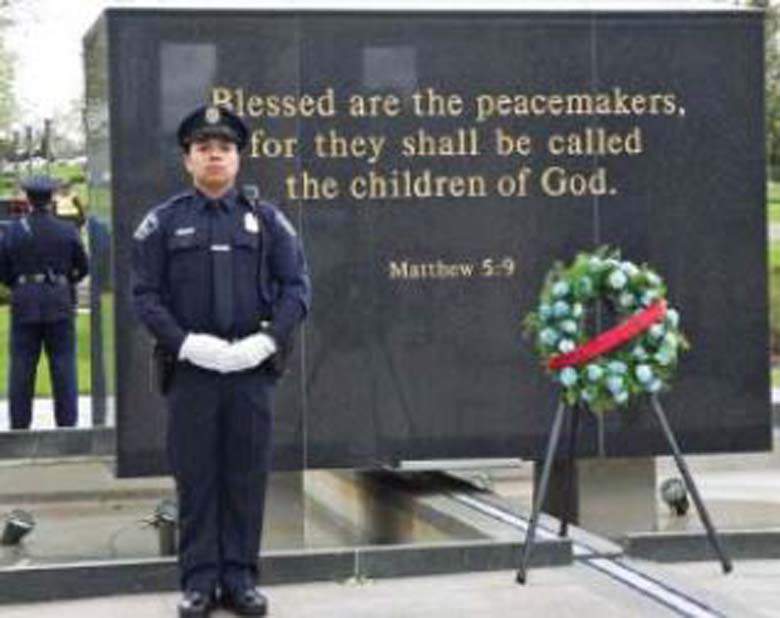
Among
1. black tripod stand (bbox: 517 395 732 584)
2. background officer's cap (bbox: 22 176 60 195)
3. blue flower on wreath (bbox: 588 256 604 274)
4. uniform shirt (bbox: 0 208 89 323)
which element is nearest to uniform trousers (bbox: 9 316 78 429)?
uniform shirt (bbox: 0 208 89 323)

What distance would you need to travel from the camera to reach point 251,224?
6.31 metres

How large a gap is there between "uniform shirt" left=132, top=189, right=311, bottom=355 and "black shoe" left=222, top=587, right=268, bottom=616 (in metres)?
0.92

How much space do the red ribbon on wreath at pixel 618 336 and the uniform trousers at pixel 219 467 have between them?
140 centimetres

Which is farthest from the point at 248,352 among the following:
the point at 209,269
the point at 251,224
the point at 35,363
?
the point at 35,363

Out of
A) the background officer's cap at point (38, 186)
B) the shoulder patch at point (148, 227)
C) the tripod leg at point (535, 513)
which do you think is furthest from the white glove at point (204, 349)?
the background officer's cap at point (38, 186)

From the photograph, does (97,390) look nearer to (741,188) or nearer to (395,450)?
(395,450)

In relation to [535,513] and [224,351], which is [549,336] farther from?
[224,351]

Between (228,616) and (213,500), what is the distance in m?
0.42

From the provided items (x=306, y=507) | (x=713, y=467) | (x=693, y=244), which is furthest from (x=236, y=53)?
(x=713, y=467)

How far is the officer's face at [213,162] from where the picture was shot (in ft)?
20.4

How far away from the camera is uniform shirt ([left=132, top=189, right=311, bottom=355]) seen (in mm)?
6238

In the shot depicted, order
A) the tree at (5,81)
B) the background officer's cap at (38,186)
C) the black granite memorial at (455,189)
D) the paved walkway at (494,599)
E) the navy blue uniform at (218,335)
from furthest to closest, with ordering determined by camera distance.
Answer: the tree at (5,81) → the background officer's cap at (38,186) → the black granite memorial at (455,189) → the paved walkway at (494,599) → the navy blue uniform at (218,335)

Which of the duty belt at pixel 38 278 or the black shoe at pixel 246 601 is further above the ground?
the duty belt at pixel 38 278

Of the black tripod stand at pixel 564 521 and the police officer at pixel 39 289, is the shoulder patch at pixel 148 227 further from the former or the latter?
the police officer at pixel 39 289
